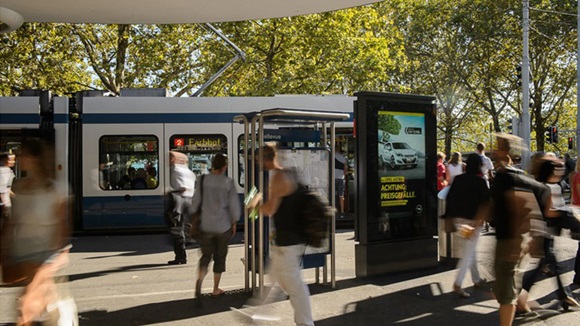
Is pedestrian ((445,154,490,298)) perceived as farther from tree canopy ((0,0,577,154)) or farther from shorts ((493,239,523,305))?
tree canopy ((0,0,577,154))

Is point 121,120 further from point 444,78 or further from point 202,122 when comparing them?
point 444,78

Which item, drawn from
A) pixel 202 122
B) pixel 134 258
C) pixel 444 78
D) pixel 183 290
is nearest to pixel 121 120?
pixel 202 122

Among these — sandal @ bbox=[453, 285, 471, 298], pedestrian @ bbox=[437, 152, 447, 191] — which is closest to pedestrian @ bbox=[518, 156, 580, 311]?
sandal @ bbox=[453, 285, 471, 298]

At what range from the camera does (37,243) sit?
4.29 m

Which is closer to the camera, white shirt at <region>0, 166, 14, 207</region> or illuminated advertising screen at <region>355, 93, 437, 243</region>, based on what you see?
illuminated advertising screen at <region>355, 93, 437, 243</region>

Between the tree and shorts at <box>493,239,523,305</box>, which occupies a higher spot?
the tree

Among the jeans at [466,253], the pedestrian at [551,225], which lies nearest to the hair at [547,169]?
the pedestrian at [551,225]

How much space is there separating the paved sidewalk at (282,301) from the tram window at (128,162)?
138 inches

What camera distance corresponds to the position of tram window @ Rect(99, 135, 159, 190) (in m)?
13.0

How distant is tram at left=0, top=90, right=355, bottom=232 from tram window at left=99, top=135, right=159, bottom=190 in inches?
0.8

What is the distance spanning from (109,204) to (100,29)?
14570 mm

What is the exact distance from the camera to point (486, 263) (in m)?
8.88

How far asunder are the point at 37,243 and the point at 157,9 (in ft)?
29.3

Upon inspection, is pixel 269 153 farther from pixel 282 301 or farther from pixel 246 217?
pixel 282 301
